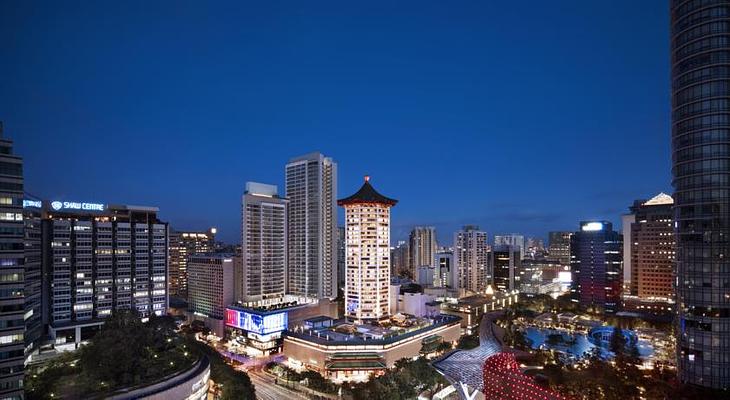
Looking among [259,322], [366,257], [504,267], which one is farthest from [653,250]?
[259,322]

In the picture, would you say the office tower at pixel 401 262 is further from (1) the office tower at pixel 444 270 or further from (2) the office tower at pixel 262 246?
(2) the office tower at pixel 262 246

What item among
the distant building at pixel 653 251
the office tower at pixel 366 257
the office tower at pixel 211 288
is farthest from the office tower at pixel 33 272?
the distant building at pixel 653 251

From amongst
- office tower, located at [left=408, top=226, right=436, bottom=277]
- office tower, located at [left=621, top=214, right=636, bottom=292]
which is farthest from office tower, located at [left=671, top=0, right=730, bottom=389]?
office tower, located at [left=408, top=226, right=436, bottom=277]

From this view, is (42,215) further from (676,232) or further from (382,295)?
(676,232)

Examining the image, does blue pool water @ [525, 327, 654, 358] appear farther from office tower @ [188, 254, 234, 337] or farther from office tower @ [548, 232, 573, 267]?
office tower @ [548, 232, 573, 267]

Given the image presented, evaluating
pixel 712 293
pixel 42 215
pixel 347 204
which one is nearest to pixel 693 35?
pixel 712 293
